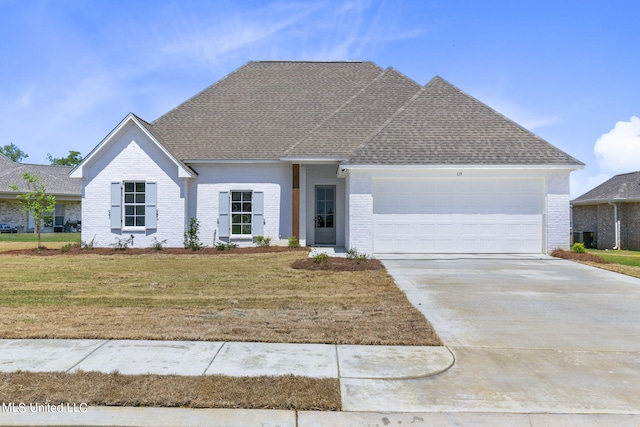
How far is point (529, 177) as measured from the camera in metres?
14.9

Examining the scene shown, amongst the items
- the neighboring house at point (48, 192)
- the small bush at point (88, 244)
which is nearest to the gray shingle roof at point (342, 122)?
the small bush at point (88, 244)

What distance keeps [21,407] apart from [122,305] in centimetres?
399

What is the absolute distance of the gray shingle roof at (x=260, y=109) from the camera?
18.4m

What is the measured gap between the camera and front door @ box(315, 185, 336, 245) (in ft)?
62.1

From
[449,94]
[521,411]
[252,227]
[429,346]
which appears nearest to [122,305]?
[429,346]

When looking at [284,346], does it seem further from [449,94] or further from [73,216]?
[73,216]

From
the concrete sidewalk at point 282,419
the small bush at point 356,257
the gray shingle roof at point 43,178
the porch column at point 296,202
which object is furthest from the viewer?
the gray shingle roof at point 43,178

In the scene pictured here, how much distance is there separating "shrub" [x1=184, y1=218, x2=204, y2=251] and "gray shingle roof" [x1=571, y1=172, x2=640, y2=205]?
2130cm

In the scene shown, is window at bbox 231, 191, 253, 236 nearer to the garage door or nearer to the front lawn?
the garage door

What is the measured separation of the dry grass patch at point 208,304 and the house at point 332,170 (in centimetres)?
455

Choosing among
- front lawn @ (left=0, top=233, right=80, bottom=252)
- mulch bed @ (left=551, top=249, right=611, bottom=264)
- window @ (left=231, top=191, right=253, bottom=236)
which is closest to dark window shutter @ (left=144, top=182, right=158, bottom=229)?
window @ (left=231, top=191, right=253, bottom=236)

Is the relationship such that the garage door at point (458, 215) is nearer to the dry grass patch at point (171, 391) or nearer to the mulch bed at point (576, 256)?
the mulch bed at point (576, 256)

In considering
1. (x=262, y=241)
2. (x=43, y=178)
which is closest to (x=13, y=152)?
(x=43, y=178)

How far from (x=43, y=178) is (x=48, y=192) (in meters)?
3.20
